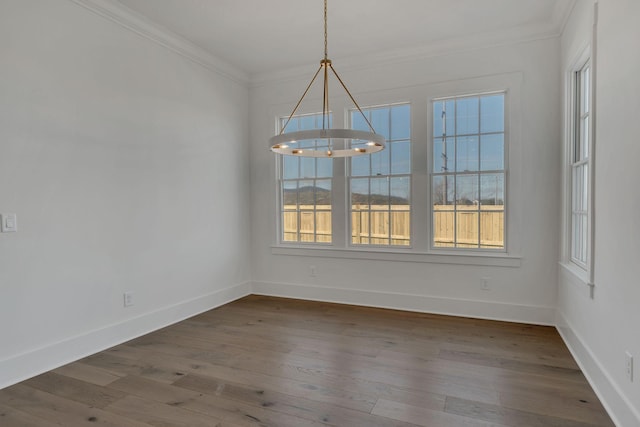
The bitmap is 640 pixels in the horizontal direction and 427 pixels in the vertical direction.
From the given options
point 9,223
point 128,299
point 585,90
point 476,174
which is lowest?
point 128,299

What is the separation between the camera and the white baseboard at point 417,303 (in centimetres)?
385

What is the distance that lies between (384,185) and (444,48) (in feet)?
5.38

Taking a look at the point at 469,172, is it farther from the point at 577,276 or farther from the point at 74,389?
the point at 74,389

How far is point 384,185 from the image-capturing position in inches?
179

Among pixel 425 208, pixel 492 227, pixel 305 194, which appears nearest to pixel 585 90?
pixel 492 227

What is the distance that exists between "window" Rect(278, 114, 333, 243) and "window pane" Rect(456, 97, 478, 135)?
1.59 m

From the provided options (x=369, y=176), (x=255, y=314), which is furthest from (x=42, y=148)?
(x=369, y=176)

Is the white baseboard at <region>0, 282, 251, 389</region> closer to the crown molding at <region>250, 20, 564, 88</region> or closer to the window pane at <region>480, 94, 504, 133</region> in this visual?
the crown molding at <region>250, 20, 564, 88</region>

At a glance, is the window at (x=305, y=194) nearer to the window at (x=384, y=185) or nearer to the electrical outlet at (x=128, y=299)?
the window at (x=384, y=185)

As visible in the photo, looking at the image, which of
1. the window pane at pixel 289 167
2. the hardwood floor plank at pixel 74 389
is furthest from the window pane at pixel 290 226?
the hardwood floor plank at pixel 74 389

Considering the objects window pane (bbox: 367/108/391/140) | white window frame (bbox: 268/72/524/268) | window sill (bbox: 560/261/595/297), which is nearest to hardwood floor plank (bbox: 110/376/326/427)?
window sill (bbox: 560/261/595/297)

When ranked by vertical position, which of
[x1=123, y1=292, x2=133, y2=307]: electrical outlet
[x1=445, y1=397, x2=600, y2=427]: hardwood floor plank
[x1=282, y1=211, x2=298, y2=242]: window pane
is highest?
[x1=282, y1=211, x2=298, y2=242]: window pane

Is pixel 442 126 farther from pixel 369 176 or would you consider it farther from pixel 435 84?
pixel 369 176

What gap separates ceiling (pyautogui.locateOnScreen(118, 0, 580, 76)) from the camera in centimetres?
331
